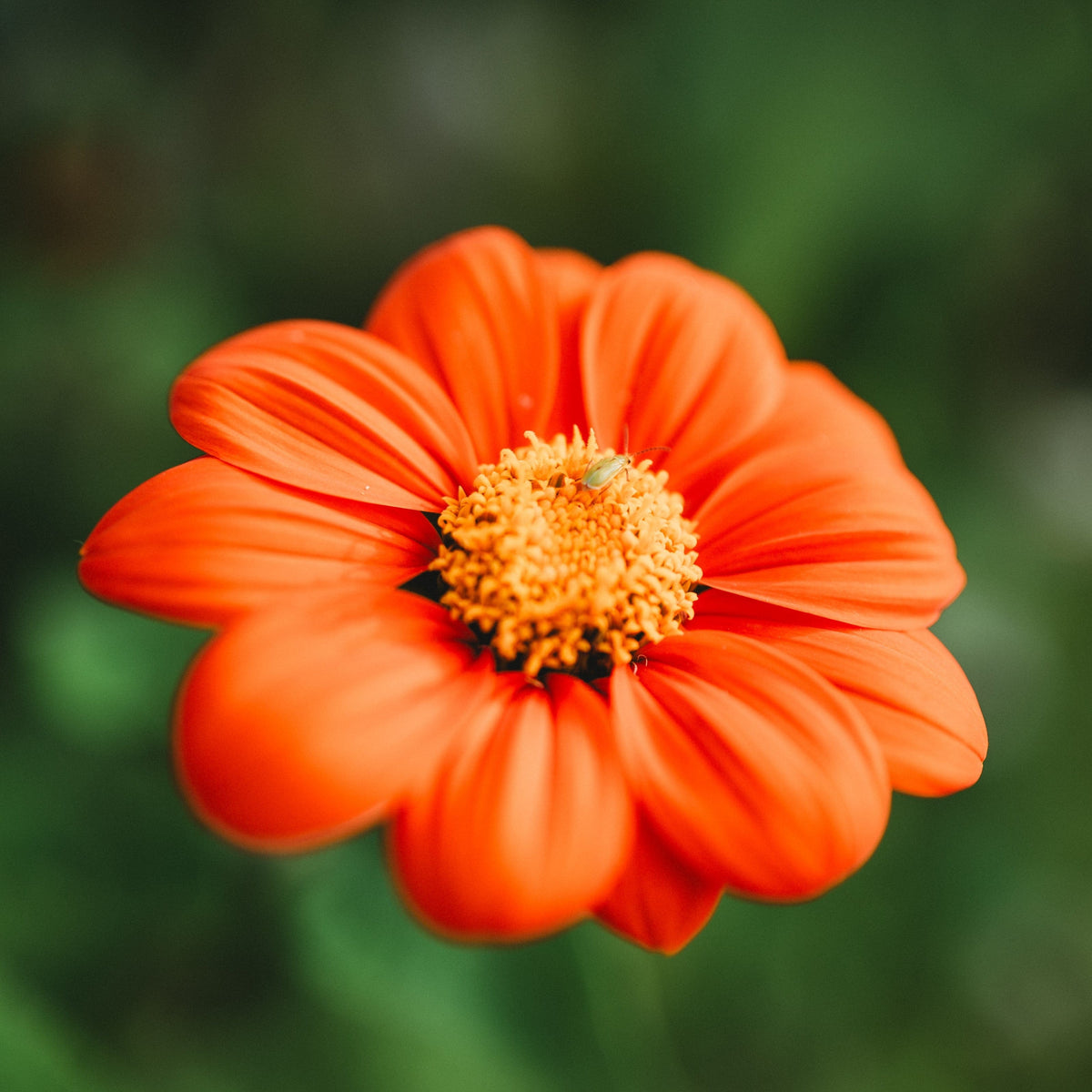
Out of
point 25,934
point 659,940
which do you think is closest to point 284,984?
point 25,934

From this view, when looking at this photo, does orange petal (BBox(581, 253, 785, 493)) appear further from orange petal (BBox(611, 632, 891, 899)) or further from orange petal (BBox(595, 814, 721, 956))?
orange petal (BBox(595, 814, 721, 956))

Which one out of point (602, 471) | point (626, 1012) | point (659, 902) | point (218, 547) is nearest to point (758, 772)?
point (659, 902)

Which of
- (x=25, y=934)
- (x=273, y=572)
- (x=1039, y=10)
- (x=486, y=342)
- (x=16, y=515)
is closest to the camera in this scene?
(x=273, y=572)

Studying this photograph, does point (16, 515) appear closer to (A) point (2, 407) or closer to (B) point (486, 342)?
(A) point (2, 407)

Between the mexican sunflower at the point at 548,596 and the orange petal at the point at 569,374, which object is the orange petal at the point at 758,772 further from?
the orange petal at the point at 569,374

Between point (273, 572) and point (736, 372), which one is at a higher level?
point (736, 372)

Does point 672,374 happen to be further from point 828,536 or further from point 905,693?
point 905,693

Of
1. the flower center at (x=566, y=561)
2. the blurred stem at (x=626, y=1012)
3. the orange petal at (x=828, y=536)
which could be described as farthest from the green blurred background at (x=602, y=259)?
the orange petal at (x=828, y=536)
